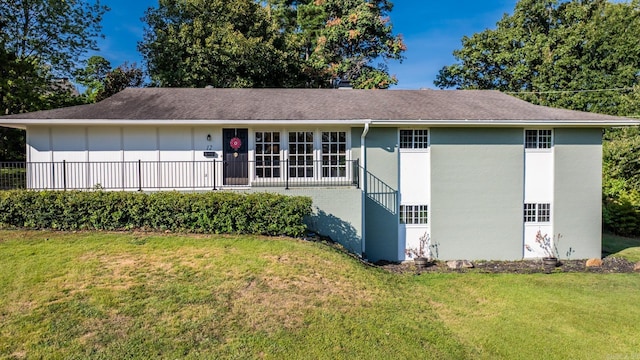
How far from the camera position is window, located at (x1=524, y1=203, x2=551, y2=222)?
1052 cm

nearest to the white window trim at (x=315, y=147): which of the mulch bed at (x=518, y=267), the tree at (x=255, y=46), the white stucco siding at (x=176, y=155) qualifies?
the white stucco siding at (x=176, y=155)

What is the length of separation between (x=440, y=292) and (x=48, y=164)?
11325 mm

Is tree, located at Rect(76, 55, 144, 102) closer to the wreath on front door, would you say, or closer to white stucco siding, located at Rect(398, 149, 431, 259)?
the wreath on front door

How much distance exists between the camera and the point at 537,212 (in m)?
10.5

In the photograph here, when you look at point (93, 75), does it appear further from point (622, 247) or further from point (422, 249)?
point (622, 247)

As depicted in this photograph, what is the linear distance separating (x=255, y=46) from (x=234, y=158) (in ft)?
29.9

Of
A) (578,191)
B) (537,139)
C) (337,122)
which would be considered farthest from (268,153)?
(578,191)

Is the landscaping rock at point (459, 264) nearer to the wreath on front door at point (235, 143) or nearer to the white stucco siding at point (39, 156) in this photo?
the wreath on front door at point (235, 143)

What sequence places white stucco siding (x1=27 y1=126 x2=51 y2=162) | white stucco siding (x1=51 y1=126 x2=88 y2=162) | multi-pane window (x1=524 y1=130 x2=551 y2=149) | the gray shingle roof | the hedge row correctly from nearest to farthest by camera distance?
the hedge row
white stucco siding (x1=27 y1=126 x2=51 y2=162)
white stucco siding (x1=51 y1=126 x2=88 y2=162)
the gray shingle roof
multi-pane window (x1=524 y1=130 x2=551 y2=149)

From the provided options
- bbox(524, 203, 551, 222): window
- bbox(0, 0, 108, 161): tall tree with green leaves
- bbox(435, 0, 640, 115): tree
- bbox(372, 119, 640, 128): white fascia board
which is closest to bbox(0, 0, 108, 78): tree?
bbox(0, 0, 108, 161): tall tree with green leaves

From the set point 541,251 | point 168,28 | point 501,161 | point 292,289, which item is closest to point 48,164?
point 292,289

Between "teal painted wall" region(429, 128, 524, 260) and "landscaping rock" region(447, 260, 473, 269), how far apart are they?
256 mm

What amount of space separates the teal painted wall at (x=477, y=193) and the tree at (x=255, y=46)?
414 inches

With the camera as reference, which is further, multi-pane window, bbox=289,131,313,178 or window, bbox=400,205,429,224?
window, bbox=400,205,429,224
